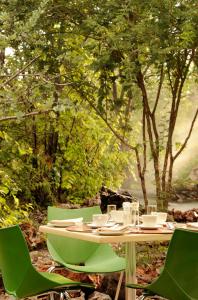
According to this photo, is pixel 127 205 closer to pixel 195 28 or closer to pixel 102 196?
pixel 195 28

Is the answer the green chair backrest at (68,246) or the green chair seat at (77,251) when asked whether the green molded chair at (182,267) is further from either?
the green chair backrest at (68,246)

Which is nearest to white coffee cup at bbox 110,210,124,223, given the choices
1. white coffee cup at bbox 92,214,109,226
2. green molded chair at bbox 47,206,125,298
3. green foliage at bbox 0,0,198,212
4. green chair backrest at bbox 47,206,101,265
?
white coffee cup at bbox 92,214,109,226

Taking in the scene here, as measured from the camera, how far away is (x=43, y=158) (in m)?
7.52

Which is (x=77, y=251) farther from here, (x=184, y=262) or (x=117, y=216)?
(x=184, y=262)

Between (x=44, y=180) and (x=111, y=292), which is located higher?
(x=44, y=180)

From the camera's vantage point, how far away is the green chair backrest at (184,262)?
2.16 meters

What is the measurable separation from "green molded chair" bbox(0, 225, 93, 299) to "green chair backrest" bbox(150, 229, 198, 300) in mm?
589

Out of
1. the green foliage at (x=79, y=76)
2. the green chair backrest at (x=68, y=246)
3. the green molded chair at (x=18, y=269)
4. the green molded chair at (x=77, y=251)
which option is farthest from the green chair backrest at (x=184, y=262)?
the green foliage at (x=79, y=76)

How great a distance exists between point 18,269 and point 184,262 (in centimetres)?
75

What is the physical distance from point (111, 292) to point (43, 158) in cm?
376

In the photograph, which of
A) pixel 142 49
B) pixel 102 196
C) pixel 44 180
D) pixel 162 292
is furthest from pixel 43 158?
pixel 162 292

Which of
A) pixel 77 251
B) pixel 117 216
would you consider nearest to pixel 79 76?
pixel 77 251

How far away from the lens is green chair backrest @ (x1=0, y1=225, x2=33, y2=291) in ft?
7.77

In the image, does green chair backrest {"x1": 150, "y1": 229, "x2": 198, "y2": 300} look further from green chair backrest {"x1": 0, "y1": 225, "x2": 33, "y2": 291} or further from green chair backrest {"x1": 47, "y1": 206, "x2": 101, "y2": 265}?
green chair backrest {"x1": 47, "y1": 206, "x2": 101, "y2": 265}
